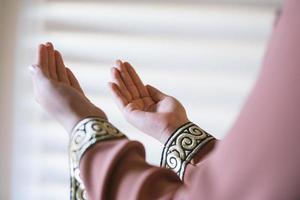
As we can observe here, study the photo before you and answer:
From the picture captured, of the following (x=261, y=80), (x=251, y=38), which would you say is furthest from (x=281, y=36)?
(x=251, y=38)

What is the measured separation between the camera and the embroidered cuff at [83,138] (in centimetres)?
52

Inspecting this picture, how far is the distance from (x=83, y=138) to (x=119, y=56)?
2.42 feet

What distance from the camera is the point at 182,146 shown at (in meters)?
0.76

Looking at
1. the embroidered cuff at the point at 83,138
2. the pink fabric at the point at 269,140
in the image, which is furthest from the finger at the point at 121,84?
the pink fabric at the point at 269,140

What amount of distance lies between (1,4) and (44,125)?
14.2 inches

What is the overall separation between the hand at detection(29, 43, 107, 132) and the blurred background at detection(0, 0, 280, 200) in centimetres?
54

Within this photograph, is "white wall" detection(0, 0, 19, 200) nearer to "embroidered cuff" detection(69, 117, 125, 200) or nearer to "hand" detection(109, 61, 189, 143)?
"hand" detection(109, 61, 189, 143)

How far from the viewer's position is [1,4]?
129 cm

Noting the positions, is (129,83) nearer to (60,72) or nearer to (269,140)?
(60,72)

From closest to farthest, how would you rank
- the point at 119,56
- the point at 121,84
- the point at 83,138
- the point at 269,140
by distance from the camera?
the point at 269,140
the point at 83,138
the point at 121,84
the point at 119,56

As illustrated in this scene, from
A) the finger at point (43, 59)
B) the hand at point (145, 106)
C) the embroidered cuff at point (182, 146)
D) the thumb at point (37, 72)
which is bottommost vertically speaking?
the embroidered cuff at point (182, 146)

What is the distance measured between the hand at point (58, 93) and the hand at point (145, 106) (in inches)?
6.2

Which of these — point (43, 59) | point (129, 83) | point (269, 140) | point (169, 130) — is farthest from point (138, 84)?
point (269, 140)

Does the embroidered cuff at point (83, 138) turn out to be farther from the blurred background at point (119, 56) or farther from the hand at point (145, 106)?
the blurred background at point (119, 56)
